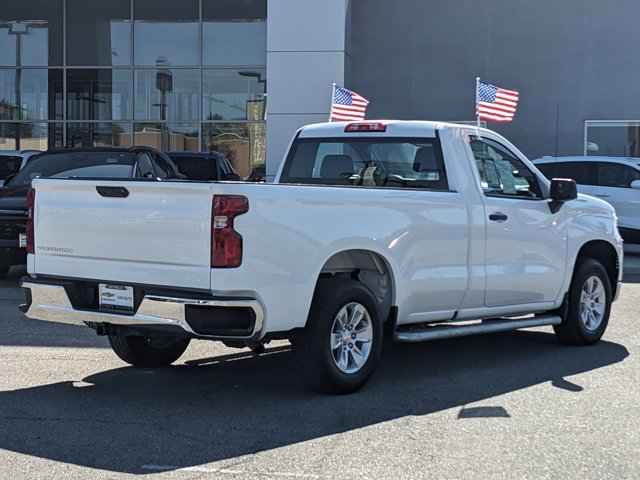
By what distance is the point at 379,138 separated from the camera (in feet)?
23.8

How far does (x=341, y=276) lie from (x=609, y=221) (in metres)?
3.45

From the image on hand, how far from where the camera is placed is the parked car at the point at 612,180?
15594 mm

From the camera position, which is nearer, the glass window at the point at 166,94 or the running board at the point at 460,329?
the running board at the point at 460,329

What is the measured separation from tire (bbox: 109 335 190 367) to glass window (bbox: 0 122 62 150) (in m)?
16.9

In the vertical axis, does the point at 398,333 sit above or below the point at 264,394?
above

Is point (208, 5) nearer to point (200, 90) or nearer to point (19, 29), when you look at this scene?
point (200, 90)

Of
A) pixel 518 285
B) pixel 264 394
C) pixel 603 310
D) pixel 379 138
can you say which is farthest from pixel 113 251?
pixel 603 310

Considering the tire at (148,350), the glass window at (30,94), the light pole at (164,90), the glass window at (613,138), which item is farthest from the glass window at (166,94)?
the tire at (148,350)

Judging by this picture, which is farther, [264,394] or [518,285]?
[518,285]

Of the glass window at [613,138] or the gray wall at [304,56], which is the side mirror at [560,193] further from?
the glass window at [613,138]

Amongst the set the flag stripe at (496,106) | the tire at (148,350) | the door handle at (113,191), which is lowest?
the tire at (148,350)

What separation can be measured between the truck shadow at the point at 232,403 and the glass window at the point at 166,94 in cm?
1508

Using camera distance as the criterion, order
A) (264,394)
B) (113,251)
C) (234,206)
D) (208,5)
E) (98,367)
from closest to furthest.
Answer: (234,206) → (113,251) → (264,394) → (98,367) → (208,5)

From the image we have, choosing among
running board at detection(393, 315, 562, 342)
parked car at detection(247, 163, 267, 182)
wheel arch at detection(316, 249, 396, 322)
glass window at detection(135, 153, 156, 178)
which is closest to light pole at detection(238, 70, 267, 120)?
parked car at detection(247, 163, 267, 182)
